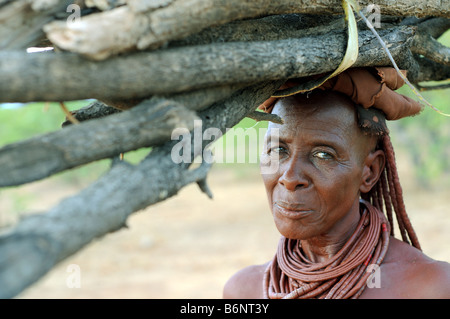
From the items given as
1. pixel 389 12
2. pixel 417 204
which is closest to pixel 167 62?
pixel 389 12

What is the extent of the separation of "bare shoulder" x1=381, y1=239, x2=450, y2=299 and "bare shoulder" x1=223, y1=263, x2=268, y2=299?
697 mm

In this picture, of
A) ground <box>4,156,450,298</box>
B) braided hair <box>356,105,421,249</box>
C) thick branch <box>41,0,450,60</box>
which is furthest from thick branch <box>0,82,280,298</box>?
ground <box>4,156,450,298</box>

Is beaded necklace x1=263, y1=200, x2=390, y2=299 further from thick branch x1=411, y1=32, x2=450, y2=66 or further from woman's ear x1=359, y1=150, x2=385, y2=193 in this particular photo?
thick branch x1=411, y1=32, x2=450, y2=66

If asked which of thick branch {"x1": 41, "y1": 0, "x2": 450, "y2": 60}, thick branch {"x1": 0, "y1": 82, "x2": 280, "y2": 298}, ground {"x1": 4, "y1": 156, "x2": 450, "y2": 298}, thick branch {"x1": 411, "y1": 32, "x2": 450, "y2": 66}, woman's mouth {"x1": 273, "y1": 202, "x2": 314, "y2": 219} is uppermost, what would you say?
thick branch {"x1": 41, "y1": 0, "x2": 450, "y2": 60}

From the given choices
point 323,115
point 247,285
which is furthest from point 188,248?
point 323,115

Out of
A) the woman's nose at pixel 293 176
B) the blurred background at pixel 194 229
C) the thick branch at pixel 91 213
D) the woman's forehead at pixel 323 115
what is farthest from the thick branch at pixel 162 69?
the blurred background at pixel 194 229

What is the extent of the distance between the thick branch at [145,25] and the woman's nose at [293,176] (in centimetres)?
78

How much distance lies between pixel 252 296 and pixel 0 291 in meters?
1.75

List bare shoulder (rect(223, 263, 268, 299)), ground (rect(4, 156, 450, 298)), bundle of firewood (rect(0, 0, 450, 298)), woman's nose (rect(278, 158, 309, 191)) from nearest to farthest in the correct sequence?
bundle of firewood (rect(0, 0, 450, 298))
woman's nose (rect(278, 158, 309, 191))
bare shoulder (rect(223, 263, 268, 299))
ground (rect(4, 156, 450, 298))

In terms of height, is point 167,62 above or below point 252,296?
above

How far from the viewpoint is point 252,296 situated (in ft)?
8.68

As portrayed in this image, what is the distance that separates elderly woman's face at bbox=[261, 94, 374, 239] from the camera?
2197mm

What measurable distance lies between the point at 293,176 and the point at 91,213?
1119 mm

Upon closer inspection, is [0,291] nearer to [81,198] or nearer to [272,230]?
[81,198]
